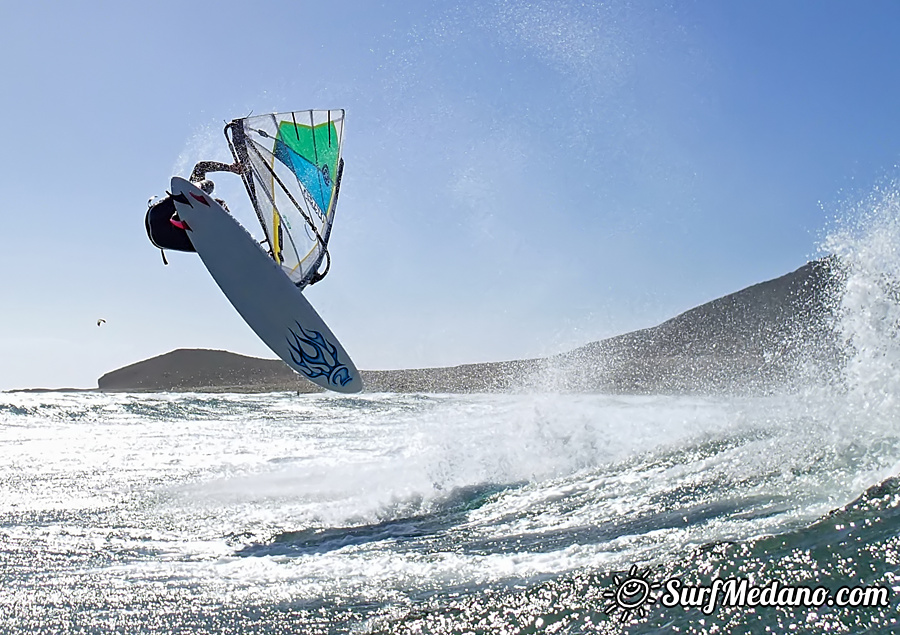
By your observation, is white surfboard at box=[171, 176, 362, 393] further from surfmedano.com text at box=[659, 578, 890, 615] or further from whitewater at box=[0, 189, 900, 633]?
surfmedano.com text at box=[659, 578, 890, 615]

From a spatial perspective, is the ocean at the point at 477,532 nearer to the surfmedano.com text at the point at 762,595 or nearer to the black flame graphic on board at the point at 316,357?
the surfmedano.com text at the point at 762,595

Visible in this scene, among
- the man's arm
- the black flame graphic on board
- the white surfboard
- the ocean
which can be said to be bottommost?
the ocean

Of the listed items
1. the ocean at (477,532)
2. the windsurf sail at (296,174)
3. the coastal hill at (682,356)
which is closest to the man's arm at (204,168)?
the windsurf sail at (296,174)

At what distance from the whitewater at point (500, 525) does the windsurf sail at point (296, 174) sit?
3402 millimetres

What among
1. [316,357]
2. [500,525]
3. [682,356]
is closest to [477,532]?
[500,525]

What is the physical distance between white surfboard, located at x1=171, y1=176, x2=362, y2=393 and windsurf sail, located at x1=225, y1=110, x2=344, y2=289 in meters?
0.67

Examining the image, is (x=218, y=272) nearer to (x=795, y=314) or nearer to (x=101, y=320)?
(x=101, y=320)

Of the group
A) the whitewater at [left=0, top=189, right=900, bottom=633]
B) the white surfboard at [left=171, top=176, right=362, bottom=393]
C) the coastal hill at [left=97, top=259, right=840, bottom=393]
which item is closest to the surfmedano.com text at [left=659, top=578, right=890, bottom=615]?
the whitewater at [left=0, top=189, right=900, bottom=633]

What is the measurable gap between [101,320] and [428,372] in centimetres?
7116

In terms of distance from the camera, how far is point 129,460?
1284 centimetres

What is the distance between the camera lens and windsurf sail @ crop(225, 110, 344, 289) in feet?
31.5

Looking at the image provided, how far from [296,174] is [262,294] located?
206cm

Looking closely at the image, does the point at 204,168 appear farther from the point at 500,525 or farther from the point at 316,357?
the point at 500,525

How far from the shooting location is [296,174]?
10.3 metres
